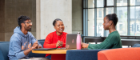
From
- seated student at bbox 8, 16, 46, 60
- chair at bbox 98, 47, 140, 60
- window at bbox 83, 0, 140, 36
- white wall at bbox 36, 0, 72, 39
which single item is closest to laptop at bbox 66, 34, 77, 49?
seated student at bbox 8, 16, 46, 60

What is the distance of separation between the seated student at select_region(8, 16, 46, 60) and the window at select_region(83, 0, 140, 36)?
9137 millimetres

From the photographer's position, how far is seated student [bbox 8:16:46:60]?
236 cm

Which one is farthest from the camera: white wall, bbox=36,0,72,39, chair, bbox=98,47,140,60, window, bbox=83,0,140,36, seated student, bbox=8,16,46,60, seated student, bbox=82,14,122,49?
window, bbox=83,0,140,36

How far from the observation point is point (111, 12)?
36.6 feet

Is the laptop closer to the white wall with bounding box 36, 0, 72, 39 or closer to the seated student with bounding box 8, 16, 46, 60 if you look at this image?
the seated student with bounding box 8, 16, 46, 60

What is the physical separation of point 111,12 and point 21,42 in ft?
30.7

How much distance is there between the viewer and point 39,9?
5.50m

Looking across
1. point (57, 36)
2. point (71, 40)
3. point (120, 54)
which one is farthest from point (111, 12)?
point (120, 54)

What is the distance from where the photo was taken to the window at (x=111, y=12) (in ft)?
35.2

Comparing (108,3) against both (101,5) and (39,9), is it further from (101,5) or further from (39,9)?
(39,9)

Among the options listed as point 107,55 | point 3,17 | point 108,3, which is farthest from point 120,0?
point 107,55

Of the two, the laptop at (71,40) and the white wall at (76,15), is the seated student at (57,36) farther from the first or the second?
the white wall at (76,15)

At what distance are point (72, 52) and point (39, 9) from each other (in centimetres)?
409

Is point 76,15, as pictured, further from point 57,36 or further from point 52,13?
point 57,36
